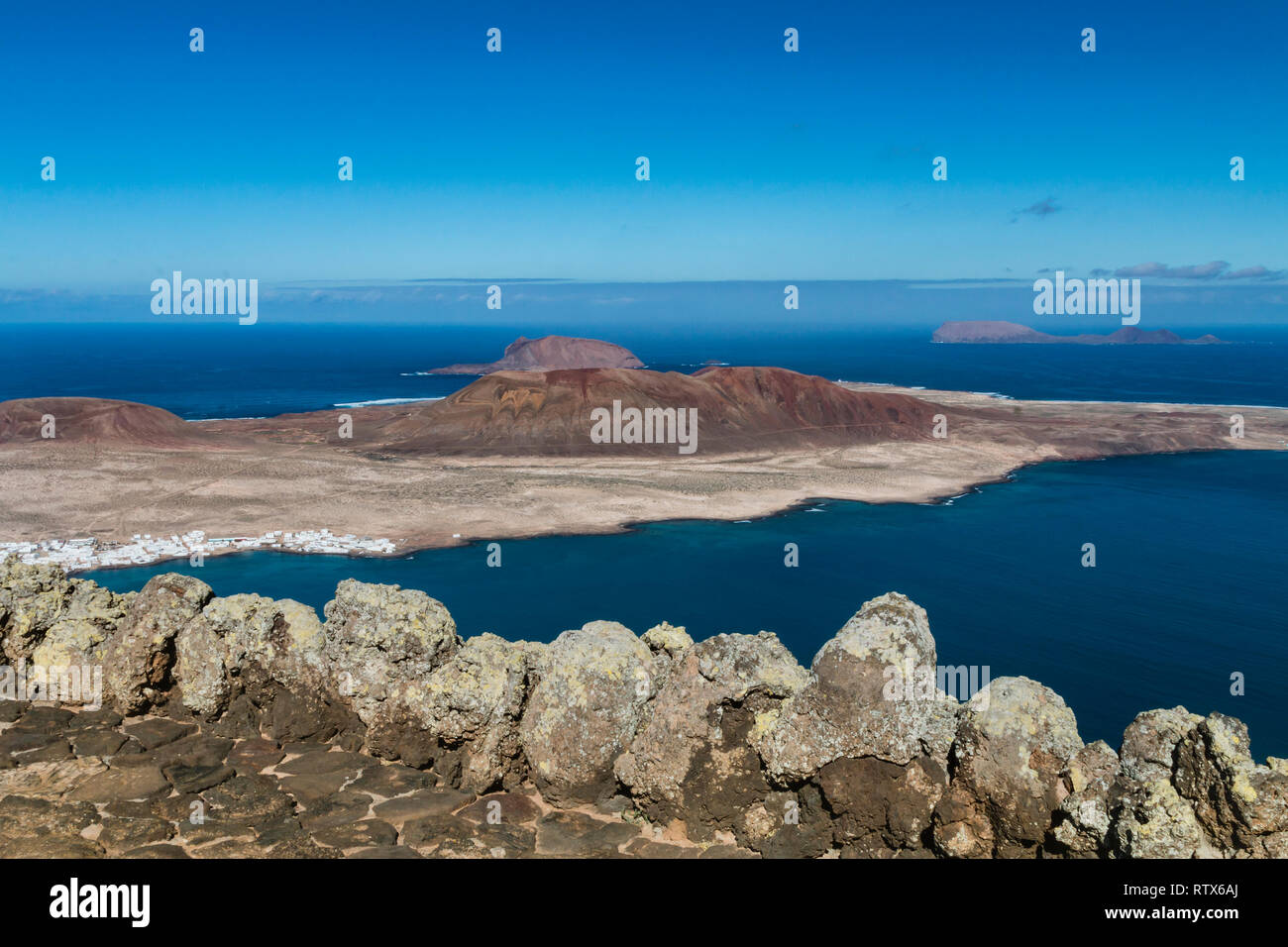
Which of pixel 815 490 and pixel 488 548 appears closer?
pixel 488 548

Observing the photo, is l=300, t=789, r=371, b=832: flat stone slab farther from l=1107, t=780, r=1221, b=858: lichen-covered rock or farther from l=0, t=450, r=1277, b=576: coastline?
l=0, t=450, r=1277, b=576: coastline

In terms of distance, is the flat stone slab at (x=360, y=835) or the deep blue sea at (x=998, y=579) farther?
the deep blue sea at (x=998, y=579)

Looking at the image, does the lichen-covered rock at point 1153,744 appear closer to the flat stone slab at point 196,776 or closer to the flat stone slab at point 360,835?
the flat stone slab at point 360,835

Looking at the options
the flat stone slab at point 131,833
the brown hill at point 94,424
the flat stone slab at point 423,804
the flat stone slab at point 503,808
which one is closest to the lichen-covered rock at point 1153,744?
the flat stone slab at point 503,808

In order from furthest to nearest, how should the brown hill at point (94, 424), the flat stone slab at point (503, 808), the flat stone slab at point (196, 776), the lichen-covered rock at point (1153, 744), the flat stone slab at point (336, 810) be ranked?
the brown hill at point (94, 424) → the flat stone slab at point (196, 776) → the flat stone slab at point (503, 808) → the flat stone slab at point (336, 810) → the lichen-covered rock at point (1153, 744)

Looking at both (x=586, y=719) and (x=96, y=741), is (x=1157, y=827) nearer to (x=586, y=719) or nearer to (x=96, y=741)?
(x=586, y=719)
